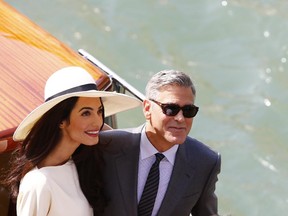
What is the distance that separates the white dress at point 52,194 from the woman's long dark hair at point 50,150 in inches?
1.1

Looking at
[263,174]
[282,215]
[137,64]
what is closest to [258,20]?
[137,64]

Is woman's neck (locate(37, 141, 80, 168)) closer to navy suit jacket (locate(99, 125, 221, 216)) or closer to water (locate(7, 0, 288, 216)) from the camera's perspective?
navy suit jacket (locate(99, 125, 221, 216))

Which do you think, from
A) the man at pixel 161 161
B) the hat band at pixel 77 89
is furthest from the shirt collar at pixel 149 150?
the hat band at pixel 77 89

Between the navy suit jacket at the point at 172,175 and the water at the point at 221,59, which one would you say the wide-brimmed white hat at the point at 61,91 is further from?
the water at the point at 221,59

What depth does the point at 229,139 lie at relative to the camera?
7371 mm

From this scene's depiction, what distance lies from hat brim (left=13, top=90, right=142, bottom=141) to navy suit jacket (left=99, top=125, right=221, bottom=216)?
0.42ft

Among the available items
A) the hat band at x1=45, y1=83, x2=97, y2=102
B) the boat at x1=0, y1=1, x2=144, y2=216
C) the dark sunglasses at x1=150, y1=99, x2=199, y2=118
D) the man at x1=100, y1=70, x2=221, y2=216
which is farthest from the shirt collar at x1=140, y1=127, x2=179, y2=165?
the boat at x1=0, y1=1, x2=144, y2=216

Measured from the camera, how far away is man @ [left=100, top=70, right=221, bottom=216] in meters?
3.04

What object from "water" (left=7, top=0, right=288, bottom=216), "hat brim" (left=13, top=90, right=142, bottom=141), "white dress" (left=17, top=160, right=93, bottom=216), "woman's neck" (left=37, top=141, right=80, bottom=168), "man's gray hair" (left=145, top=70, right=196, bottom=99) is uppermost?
"man's gray hair" (left=145, top=70, right=196, bottom=99)

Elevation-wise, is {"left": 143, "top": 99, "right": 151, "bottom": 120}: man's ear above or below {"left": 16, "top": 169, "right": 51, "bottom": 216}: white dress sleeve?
above

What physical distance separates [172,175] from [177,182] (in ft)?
0.11

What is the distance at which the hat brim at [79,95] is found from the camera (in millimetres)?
2948

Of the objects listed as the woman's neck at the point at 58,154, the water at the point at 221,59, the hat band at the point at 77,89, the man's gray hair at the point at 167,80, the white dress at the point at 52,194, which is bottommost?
the water at the point at 221,59

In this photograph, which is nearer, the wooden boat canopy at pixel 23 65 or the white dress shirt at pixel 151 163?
the white dress shirt at pixel 151 163
